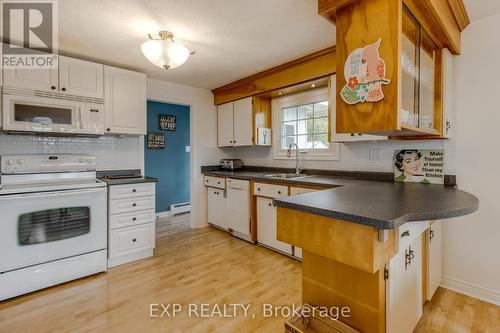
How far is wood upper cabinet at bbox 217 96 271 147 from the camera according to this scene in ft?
11.3

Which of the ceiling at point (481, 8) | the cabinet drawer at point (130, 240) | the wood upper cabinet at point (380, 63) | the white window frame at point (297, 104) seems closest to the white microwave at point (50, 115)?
the cabinet drawer at point (130, 240)

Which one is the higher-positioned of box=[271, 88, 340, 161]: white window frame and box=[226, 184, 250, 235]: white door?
box=[271, 88, 340, 161]: white window frame

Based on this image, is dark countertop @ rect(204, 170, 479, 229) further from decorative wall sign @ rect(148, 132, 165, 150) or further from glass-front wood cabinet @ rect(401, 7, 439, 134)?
decorative wall sign @ rect(148, 132, 165, 150)

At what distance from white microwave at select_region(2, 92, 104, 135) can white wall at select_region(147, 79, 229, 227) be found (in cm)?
119

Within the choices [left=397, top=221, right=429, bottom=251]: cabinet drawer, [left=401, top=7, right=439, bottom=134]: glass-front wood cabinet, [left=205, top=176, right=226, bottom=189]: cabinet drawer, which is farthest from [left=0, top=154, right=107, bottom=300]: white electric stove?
[left=401, top=7, right=439, bottom=134]: glass-front wood cabinet

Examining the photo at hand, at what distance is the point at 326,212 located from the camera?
42.6 inches

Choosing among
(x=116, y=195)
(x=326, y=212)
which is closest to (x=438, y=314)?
(x=326, y=212)

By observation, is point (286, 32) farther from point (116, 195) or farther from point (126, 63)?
point (116, 195)

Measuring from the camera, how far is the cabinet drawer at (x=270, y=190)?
2660 millimetres

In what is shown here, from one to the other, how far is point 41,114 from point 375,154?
3319 millimetres

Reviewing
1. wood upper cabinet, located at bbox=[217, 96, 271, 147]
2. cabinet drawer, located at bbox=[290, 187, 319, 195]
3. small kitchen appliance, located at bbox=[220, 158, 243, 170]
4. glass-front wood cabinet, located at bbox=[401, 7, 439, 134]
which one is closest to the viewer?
glass-front wood cabinet, located at bbox=[401, 7, 439, 134]

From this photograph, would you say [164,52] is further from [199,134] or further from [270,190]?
[199,134]

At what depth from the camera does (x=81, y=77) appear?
2.62 meters

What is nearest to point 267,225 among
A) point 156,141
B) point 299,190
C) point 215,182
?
point 299,190
